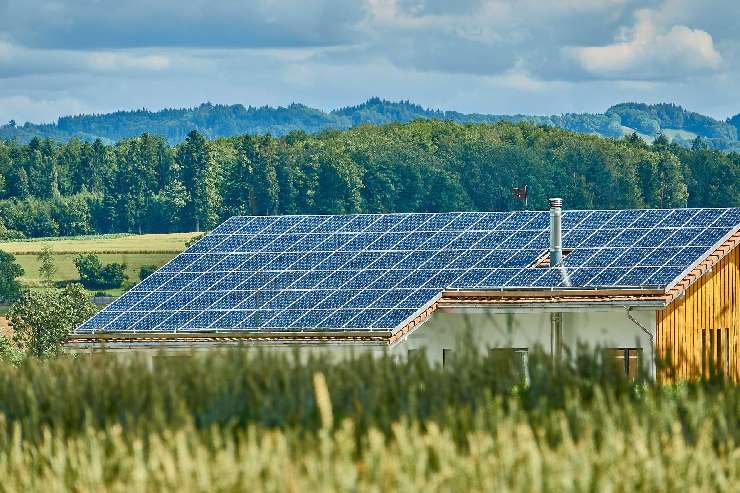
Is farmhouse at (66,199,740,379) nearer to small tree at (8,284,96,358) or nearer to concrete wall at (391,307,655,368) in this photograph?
concrete wall at (391,307,655,368)

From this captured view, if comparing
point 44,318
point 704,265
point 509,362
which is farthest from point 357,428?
point 44,318

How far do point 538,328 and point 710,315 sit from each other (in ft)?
17.4

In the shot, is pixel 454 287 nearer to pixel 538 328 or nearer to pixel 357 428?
pixel 538 328

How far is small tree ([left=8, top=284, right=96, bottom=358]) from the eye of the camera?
132 meters

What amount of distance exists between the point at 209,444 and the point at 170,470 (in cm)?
113

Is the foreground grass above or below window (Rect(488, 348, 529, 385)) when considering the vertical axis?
below

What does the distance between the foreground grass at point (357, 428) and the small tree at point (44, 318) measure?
113510mm

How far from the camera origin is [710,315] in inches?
1732

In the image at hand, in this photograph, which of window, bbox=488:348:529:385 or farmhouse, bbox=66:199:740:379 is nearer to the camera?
window, bbox=488:348:529:385

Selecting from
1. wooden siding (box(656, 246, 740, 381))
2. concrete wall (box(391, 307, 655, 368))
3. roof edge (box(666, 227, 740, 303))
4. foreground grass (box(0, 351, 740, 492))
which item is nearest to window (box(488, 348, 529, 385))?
foreground grass (box(0, 351, 740, 492))

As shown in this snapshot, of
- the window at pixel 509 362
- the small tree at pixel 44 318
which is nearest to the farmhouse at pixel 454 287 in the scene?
the window at pixel 509 362

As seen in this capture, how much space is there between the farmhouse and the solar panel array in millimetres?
64

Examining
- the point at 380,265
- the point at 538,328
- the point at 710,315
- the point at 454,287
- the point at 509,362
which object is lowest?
the point at 538,328

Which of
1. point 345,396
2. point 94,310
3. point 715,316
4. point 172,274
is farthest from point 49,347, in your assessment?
point 345,396
